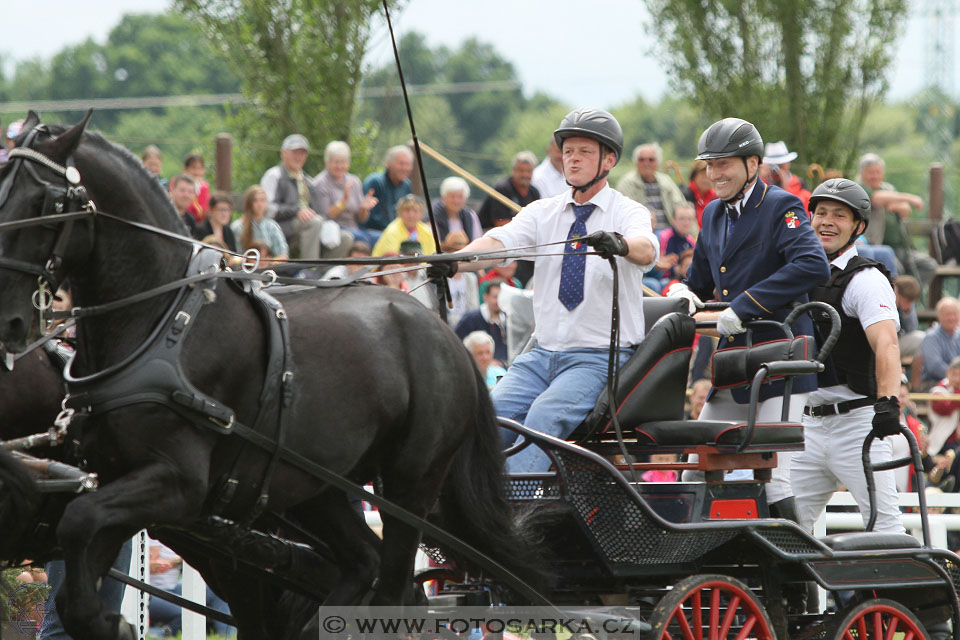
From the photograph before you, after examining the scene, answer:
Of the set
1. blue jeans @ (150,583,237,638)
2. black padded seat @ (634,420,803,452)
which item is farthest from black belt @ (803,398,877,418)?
blue jeans @ (150,583,237,638)

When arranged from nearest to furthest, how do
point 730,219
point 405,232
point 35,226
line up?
point 35,226, point 730,219, point 405,232

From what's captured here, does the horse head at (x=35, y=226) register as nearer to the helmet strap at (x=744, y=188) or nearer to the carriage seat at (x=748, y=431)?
the carriage seat at (x=748, y=431)

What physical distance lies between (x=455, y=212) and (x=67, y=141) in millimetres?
7737

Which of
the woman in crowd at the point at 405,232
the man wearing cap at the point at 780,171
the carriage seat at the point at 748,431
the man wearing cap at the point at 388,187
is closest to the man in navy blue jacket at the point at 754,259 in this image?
the carriage seat at the point at 748,431

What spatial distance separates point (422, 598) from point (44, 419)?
165 cm

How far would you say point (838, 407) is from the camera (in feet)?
20.2

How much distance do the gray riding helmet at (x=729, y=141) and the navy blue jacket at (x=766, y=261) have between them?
0.23m

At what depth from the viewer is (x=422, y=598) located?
16.9 ft

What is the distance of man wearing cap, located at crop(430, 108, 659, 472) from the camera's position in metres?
5.36

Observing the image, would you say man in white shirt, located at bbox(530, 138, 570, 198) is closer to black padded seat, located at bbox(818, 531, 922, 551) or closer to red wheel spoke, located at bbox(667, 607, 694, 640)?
black padded seat, located at bbox(818, 531, 922, 551)

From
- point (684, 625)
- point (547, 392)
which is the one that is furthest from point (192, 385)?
point (684, 625)

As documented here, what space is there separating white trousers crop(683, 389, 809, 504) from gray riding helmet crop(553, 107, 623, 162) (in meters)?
1.32

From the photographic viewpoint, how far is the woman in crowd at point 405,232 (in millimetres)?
10797

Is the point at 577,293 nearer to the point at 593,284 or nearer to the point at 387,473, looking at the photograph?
the point at 593,284
